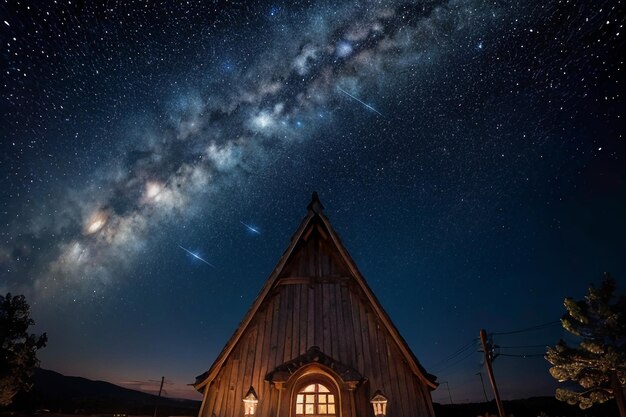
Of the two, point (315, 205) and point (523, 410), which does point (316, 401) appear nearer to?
point (315, 205)

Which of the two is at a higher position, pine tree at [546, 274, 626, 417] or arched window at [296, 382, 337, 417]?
pine tree at [546, 274, 626, 417]

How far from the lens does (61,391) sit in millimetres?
122625

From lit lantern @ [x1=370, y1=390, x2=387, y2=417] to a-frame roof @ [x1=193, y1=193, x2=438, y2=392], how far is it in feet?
3.61

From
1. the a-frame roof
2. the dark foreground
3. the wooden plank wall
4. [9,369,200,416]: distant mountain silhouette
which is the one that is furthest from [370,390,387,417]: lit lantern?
[9,369,200,416]: distant mountain silhouette

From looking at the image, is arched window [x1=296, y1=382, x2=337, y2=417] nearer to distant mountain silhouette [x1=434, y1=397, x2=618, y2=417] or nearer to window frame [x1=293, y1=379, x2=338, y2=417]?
window frame [x1=293, y1=379, x2=338, y2=417]

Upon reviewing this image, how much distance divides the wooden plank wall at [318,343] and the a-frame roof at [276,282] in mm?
189

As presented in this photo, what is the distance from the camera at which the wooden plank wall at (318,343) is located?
24.4 ft

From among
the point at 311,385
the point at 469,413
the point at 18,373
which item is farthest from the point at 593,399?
the point at 18,373

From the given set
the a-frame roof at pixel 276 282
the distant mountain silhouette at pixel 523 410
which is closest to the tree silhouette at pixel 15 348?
the a-frame roof at pixel 276 282

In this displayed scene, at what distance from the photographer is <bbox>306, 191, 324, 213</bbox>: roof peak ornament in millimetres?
9312

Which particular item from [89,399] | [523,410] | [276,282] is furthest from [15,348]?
[523,410]

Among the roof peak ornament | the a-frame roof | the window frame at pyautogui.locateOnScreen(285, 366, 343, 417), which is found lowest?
the window frame at pyautogui.locateOnScreen(285, 366, 343, 417)

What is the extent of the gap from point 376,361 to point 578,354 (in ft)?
70.8

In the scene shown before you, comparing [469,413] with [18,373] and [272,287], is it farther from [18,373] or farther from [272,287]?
[18,373]
